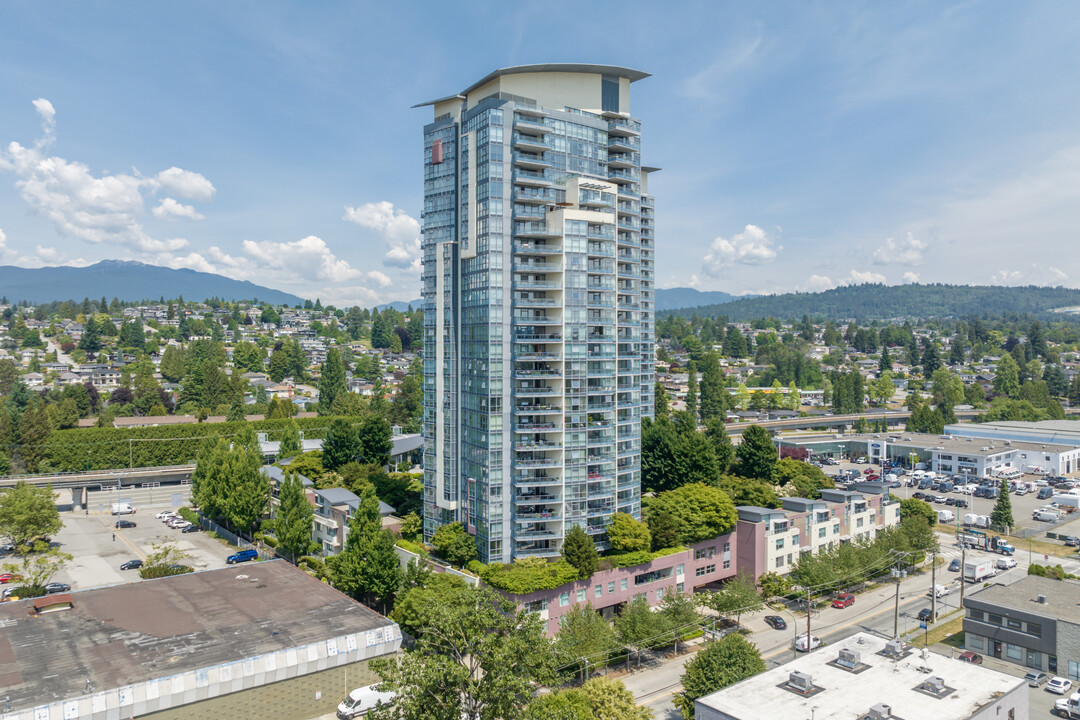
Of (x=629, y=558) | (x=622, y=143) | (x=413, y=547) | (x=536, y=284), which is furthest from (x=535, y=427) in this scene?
(x=622, y=143)

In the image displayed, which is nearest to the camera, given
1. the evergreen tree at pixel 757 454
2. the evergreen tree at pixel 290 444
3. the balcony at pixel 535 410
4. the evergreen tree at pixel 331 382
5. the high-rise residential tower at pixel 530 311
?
the high-rise residential tower at pixel 530 311

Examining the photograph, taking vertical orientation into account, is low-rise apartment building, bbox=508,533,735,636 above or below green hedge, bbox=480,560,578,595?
below

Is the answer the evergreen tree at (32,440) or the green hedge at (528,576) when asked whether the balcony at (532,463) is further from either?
the evergreen tree at (32,440)

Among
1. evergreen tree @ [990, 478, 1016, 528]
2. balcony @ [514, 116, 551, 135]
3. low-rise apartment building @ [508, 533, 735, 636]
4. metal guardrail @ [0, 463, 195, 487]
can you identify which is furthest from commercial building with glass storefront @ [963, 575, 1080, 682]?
metal guardrail @ [0, 463, 195, 487]

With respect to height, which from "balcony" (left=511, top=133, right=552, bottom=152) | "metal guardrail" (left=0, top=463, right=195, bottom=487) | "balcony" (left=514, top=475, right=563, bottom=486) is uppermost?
"balcony" (left=511, top=133, right=552, bottom=152)

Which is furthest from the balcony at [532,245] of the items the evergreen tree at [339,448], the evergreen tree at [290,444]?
the evergreen tree at [290,444]

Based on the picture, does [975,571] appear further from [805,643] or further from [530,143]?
[530,143]

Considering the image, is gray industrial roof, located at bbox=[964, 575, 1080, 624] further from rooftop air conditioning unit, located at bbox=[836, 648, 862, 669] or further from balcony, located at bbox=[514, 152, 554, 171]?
balcony, located at bbox=[514, 152, 554, 171]

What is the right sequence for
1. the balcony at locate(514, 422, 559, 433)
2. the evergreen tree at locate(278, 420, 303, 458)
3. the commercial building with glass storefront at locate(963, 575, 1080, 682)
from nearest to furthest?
the commercial building with glass storefront at locate(963, 575, 1080, 682), the balcony at locate(514, 422, 559, 433), the evergreen tree at locate(278, 420, 303, 458)
